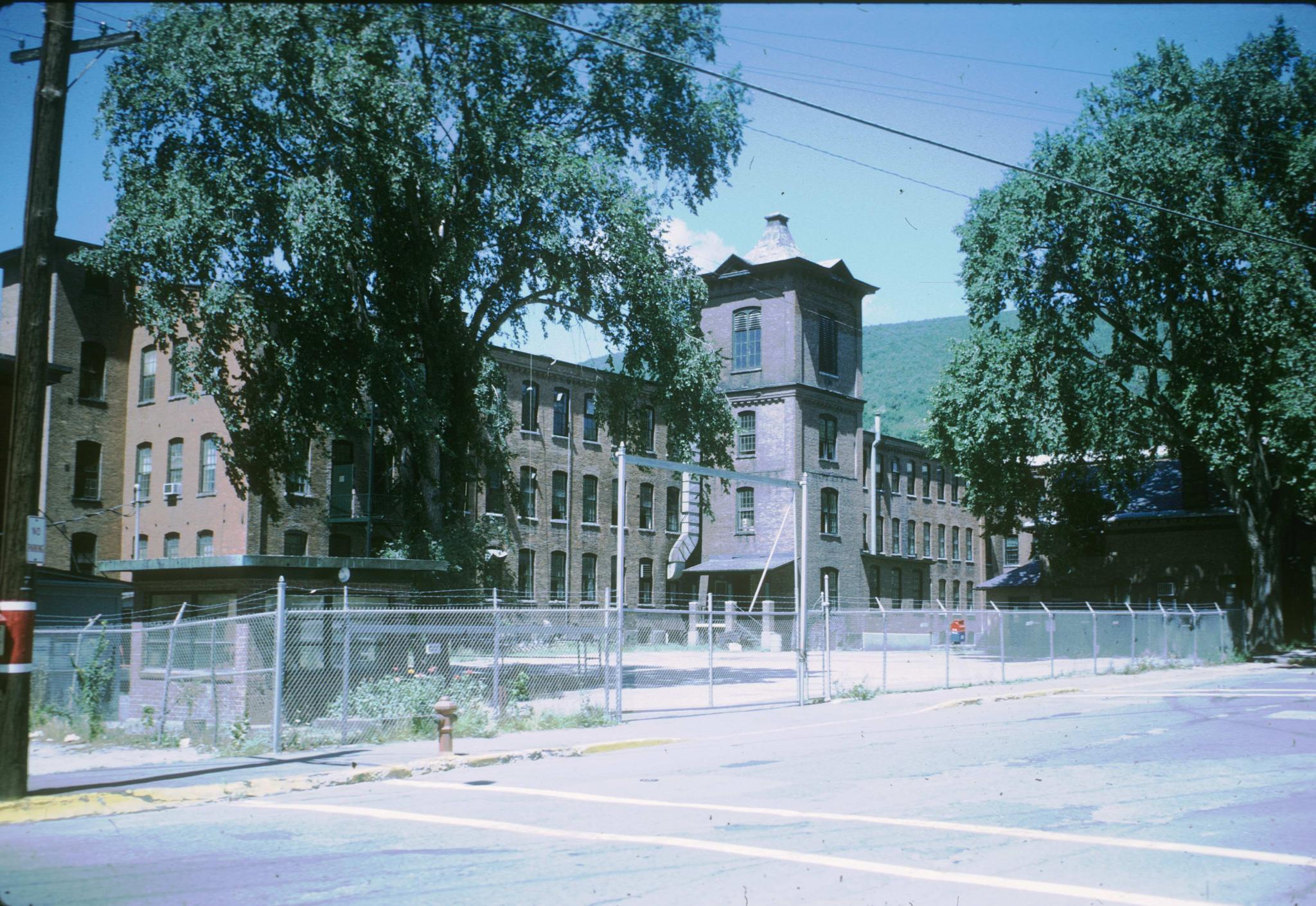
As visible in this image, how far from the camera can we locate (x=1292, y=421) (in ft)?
115

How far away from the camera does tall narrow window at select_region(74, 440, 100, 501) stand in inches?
1788

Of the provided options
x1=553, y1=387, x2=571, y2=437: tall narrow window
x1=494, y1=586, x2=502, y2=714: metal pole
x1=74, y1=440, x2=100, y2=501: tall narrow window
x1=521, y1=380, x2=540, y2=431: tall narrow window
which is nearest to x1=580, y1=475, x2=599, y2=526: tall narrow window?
x1=553, y1=387, x2=571, y2=437: tall narrow window

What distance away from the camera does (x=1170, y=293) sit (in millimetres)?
39906

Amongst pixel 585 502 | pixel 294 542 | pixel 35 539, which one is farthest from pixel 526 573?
pixel 35 539

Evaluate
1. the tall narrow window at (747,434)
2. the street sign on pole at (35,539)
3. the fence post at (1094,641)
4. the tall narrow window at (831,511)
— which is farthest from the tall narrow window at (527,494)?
the street sign on pole at (35,539)

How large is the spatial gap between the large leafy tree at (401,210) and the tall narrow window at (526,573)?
25203 millimetres

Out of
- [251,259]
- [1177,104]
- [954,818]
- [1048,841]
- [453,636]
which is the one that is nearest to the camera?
[1048,841]

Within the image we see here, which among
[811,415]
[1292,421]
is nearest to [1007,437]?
[1292,421]

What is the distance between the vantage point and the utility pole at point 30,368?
37.7 ft

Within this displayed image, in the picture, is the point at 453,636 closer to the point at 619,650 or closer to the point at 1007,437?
the point at 619,650

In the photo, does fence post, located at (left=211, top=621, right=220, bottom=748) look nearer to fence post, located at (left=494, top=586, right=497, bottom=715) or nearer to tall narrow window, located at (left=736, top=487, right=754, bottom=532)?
fence post, located at (left=494, top=586, right=497, bottom=715)

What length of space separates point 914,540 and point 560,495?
81.2 ft

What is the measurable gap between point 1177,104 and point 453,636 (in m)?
31.9

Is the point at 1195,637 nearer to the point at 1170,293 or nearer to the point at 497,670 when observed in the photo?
the point at 1170,293
